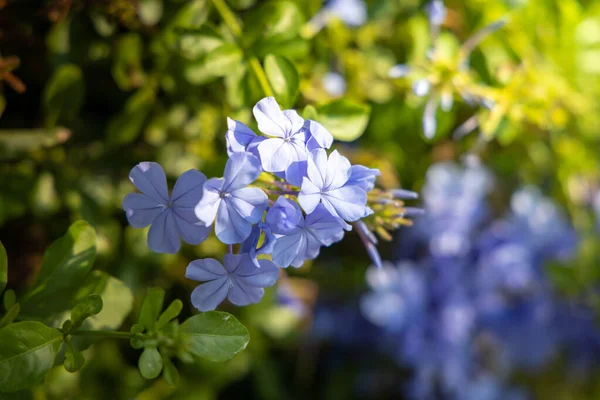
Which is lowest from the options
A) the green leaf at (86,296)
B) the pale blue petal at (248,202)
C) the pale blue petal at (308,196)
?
the green leaf at (86,296)

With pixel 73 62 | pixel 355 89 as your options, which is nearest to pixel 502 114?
pixel 355 89

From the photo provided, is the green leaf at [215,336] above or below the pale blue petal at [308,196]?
below

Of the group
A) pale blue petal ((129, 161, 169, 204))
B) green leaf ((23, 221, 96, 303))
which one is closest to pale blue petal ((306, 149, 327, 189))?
pale blue petal ((129, 161, 169, 204))

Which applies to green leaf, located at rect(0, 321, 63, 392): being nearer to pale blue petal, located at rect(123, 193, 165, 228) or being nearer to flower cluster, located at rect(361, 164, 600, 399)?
pale blue petal, located at rect(123, 193, 165, 228)

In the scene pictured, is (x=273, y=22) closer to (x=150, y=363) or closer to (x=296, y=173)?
(x=296, y=173)

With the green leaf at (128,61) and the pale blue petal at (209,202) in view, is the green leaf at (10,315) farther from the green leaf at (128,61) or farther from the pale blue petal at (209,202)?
the green leaf at (128,61)

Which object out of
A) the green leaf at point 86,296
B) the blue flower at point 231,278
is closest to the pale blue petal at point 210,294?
the blue flower at point 231,278

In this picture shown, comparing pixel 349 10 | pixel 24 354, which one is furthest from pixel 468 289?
pixel 24 354
